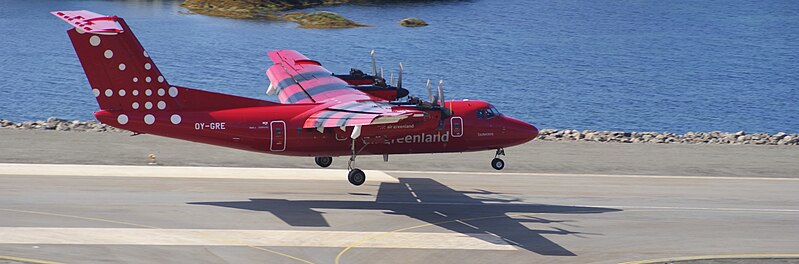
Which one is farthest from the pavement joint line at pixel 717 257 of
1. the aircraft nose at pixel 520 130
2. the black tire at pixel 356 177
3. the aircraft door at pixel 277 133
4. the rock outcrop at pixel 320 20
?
the rock outcrop at pixel 320 20

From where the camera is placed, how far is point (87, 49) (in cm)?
3388

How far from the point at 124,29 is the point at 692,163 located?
86.7ft

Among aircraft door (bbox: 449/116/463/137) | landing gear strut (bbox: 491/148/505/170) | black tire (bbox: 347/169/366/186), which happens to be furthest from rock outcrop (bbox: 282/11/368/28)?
black tire (bbox: 347/169/366/186)

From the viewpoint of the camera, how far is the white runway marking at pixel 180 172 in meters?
40.3

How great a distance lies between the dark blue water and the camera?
9256 cm

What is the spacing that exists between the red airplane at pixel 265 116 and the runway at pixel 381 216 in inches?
79.2

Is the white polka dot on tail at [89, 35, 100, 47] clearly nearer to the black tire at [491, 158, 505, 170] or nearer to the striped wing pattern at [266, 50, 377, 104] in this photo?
the striped wing pattern at [266, 50, 377, 104]

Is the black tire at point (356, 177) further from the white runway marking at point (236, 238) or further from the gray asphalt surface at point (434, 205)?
the white runway marking at point (236, 238)

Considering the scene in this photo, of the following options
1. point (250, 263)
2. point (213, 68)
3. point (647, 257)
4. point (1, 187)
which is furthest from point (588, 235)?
point (213, 68)

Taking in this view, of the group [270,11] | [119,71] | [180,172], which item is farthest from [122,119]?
[270,11]

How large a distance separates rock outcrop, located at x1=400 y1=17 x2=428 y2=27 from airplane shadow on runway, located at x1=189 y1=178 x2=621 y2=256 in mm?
95410

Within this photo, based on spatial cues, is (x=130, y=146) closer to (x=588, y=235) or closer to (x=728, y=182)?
(x=588, y=235)

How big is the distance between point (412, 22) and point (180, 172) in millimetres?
95690

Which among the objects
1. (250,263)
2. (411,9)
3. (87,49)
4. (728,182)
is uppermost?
(411,9)
